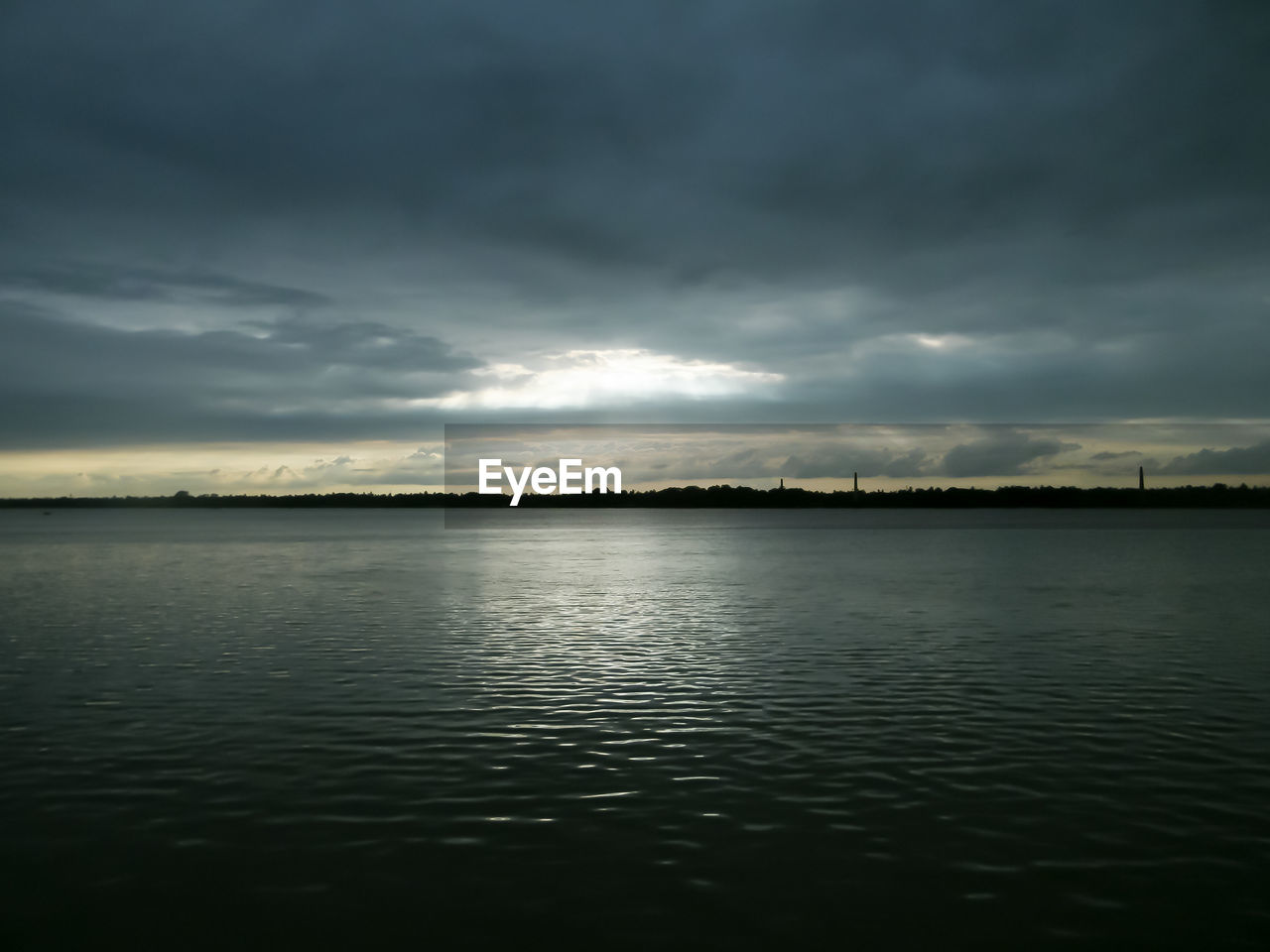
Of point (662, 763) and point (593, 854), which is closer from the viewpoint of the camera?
point (593, 854)

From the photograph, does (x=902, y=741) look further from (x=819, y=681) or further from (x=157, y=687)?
(x=157, y=687)

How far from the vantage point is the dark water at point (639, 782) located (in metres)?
11.6

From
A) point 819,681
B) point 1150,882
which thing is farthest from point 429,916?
point 819,681

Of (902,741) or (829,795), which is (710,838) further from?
(902,741)

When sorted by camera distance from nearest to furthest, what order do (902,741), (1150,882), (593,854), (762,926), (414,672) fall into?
1. (762,926)
2. (1150,882)
3. (593,854)
4. (902,741)
5. (414,672)

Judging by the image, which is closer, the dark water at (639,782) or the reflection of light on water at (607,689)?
the dark water at (639,782)

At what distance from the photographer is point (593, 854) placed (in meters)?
13.4

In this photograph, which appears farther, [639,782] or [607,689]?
[607,689]

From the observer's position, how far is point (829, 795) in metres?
16.0

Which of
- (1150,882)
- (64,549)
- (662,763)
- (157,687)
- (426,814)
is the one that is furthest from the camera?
(64,549)

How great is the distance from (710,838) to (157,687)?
61.5 feet

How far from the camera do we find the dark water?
1161cm

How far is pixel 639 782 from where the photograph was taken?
55.9 feet

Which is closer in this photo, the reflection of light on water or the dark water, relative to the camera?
the dark water
